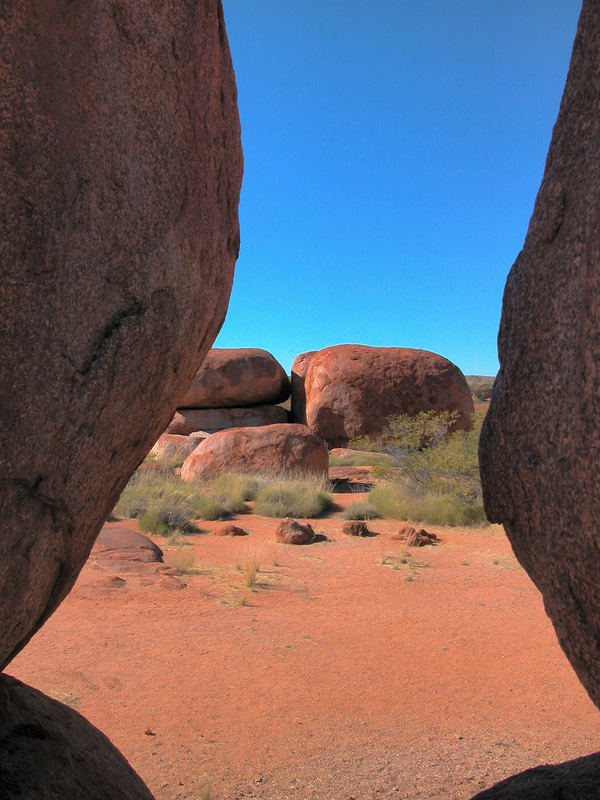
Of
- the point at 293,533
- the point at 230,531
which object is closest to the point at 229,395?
the point at 230,531

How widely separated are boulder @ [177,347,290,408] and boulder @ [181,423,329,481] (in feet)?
20.9

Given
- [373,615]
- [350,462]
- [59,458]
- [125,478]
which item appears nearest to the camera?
[59,458]

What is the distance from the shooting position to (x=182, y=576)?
732cm

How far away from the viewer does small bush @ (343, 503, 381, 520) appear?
11.5 m

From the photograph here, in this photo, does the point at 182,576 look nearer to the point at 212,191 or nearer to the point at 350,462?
the point at 212,191

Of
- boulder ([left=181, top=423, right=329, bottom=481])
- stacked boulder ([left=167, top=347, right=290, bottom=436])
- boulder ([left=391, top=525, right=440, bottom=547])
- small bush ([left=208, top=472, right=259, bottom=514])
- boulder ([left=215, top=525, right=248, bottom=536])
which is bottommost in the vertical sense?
boulder ([left=215, top=525, right=248, bottom=536])

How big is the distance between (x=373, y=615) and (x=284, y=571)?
1739 millimetres

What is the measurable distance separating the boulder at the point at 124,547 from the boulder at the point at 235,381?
41.4 feet

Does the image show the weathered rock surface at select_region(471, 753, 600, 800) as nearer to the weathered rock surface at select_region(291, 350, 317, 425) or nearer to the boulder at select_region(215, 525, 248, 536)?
the boulder at select_region(215, 525, 248, 536)

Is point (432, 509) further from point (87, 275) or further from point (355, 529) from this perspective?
point (87, 275)

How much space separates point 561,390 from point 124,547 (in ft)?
22.7

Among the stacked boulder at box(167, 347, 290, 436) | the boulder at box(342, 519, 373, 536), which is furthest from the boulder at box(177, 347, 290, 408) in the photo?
the boulder at box(342, 519, 373, 536)

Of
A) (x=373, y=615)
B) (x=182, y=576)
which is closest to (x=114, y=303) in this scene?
(x=373, y=615)

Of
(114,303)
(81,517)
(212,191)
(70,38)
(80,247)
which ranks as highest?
(70,38)
